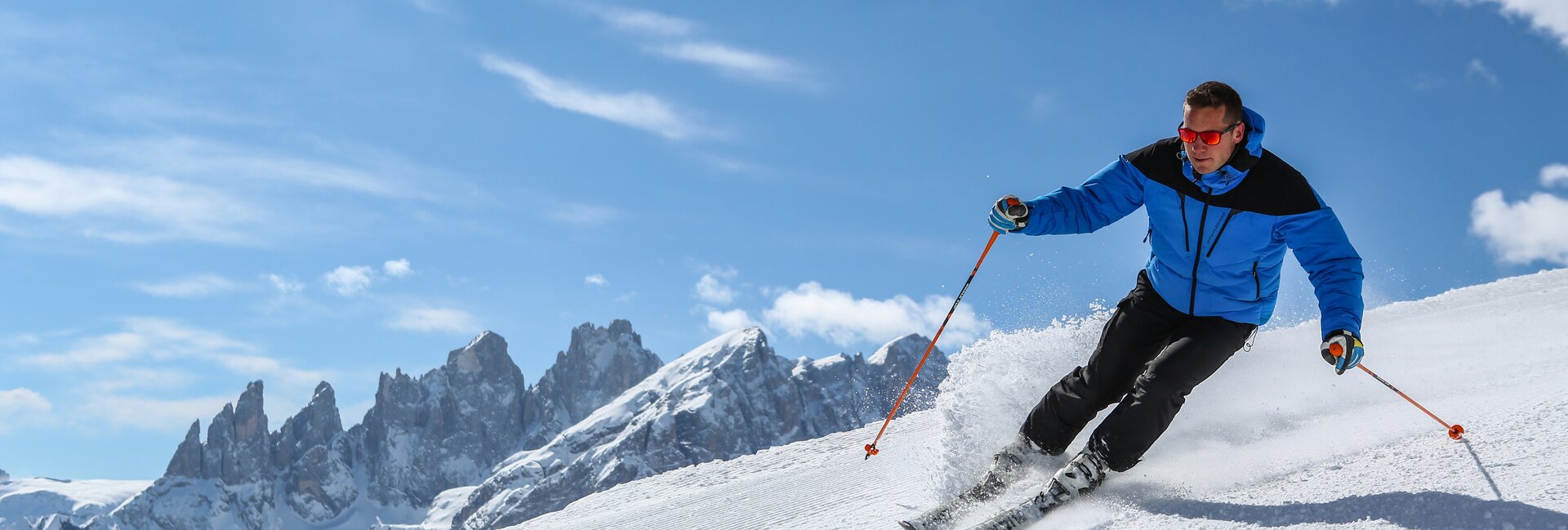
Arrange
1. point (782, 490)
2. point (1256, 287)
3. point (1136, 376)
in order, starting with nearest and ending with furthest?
1. point (1256, 287)
2. point (1136, 376)
3. point (782, 490)

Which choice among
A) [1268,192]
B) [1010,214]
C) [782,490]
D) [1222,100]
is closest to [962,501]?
[1010,214]

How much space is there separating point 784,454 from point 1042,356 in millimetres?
5125

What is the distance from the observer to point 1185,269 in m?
5.04

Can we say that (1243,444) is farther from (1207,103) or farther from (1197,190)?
→ (1207,103)

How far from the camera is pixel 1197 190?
4844 millimetres

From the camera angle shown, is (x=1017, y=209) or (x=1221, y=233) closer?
(x=1221, y=233)

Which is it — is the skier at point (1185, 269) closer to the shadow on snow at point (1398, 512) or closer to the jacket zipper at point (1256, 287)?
the jacket zipper at point (1256, 287)

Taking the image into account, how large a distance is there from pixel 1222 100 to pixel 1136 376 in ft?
4.69

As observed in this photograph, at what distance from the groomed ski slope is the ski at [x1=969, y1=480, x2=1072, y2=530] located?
0.08 meters

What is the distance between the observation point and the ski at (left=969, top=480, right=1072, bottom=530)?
4.60m

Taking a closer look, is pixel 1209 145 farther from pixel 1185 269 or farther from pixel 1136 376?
pixel 1136 376

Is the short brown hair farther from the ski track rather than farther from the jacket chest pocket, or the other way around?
A: the ski track

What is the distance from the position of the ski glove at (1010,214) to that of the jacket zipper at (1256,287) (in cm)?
113

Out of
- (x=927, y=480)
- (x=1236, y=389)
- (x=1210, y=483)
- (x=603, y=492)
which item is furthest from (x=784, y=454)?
(x=1210, y=483)
